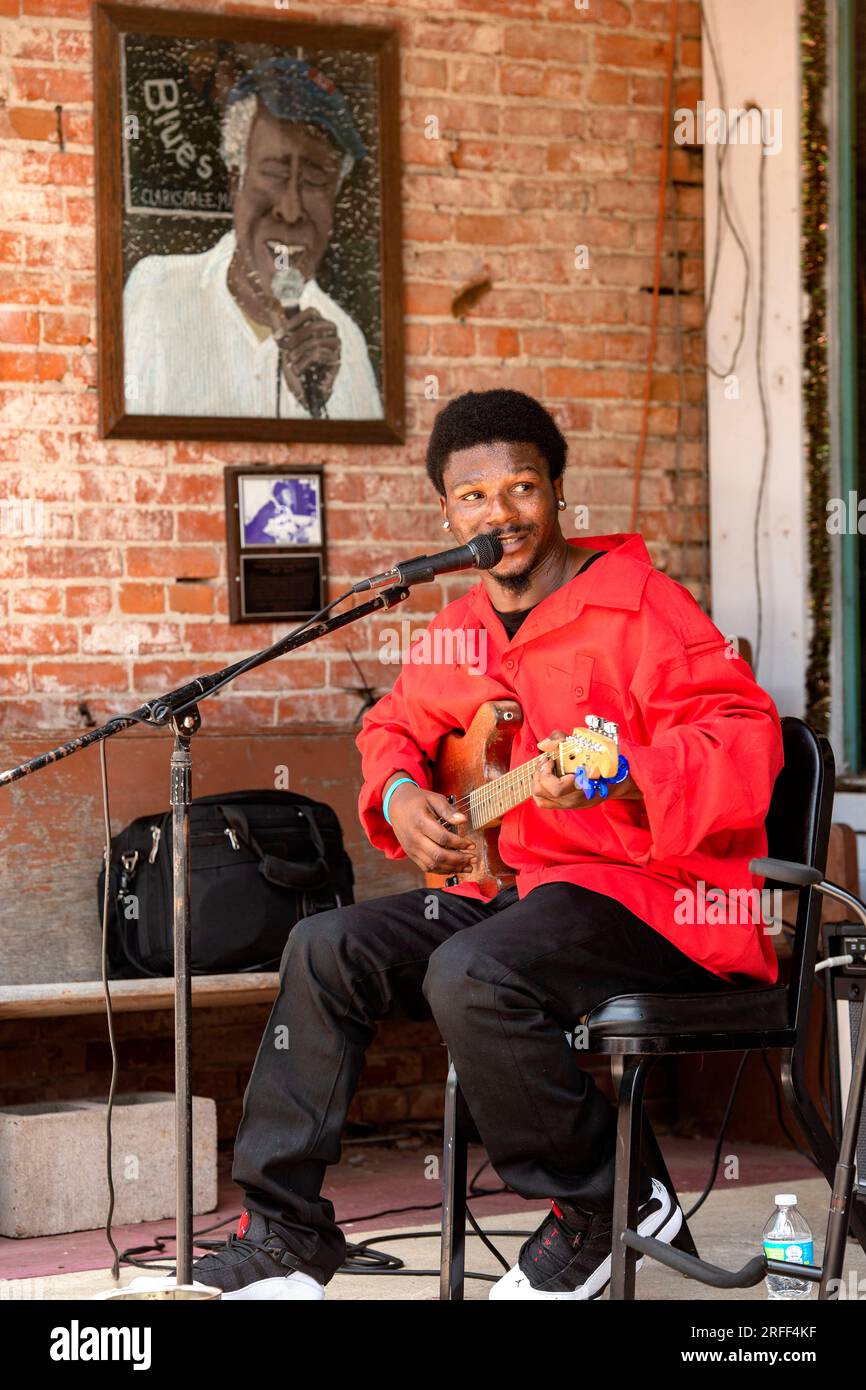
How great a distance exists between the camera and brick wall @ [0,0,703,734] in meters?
4.31

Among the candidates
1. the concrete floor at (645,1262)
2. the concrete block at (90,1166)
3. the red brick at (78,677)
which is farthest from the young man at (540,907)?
the red brick at (78,677)

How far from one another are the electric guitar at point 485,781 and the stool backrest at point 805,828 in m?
0.34

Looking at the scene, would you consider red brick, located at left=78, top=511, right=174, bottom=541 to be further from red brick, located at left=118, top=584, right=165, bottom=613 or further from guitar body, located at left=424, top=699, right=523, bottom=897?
guitar body, located at left=424, top=699, right=523, bottom=897

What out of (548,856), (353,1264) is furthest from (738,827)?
(353,1264)

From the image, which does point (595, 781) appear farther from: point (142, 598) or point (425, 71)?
point (425, 71)

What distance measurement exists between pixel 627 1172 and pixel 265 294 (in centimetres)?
268

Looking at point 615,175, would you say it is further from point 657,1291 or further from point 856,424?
point 657,1291

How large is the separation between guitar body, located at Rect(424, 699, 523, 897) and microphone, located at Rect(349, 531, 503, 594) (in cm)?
37

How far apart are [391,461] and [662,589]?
1.87m

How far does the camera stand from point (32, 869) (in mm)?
4129

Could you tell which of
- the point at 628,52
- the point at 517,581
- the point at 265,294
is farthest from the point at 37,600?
the point at 628,52

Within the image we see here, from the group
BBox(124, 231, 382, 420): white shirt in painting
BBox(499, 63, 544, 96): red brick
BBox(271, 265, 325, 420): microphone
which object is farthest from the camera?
BBox(499, 63, 544, 96): red brick

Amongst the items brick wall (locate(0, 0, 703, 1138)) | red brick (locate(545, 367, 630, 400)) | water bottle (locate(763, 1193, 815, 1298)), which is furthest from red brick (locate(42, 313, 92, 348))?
water bottle (locate(763, 1193, 815, 1298))

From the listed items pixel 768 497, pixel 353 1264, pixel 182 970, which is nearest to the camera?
pixel 182 970
